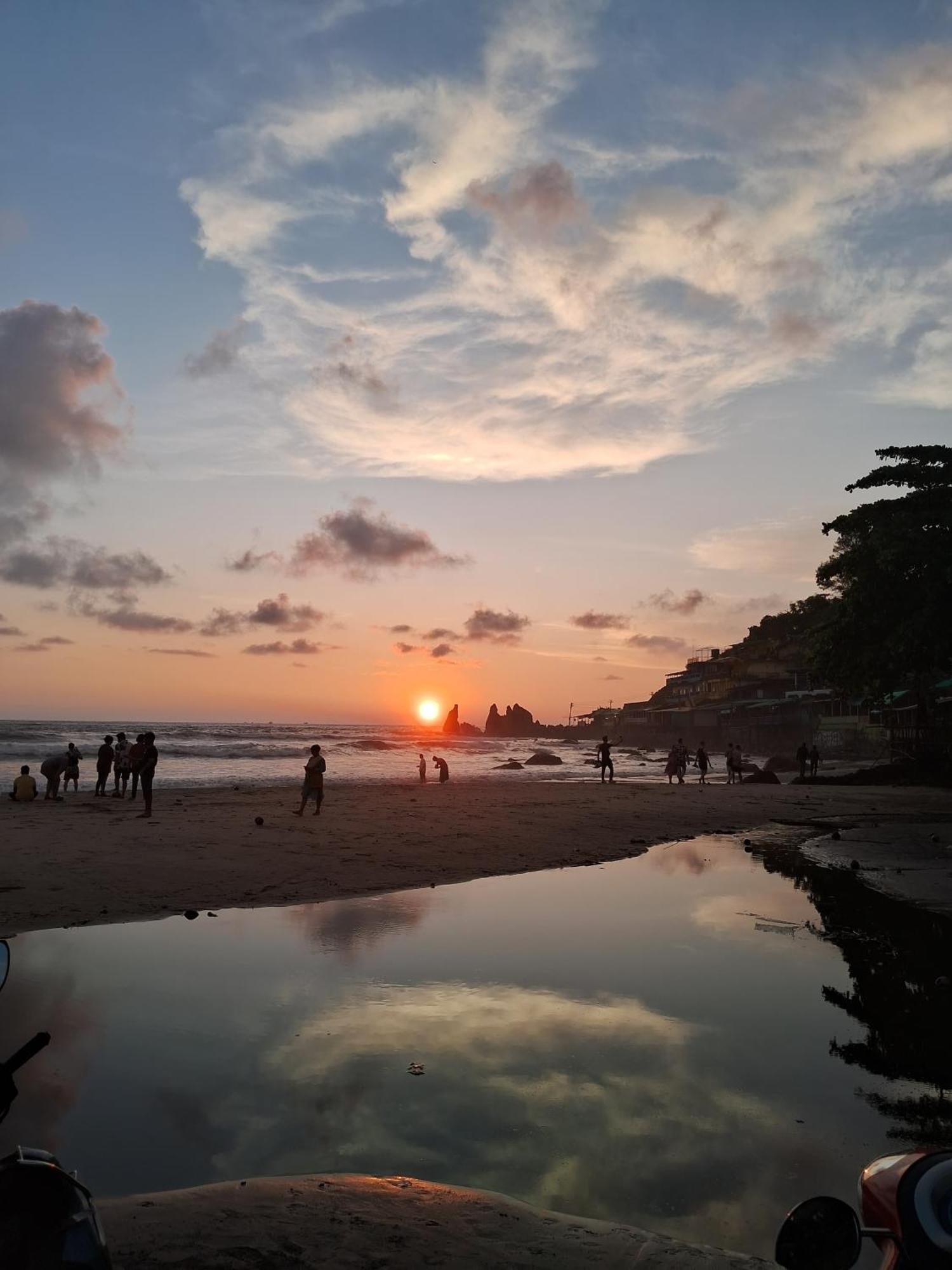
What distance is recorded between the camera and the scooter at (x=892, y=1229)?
2715 millimetres

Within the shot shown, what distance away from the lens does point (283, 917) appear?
1257 cm

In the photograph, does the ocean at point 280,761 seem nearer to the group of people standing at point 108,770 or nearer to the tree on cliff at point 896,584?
the group of people standing at point 108,770

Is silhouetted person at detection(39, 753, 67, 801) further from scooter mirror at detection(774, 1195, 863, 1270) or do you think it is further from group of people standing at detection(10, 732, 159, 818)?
scooter mirror at detection(774, 1195, 863, 1270)

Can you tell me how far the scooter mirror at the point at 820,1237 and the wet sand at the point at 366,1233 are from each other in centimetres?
176

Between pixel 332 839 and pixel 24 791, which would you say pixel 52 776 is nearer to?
pixel 24 791

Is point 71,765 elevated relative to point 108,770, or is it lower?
elevated

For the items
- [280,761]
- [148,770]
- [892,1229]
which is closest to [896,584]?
[148,770]

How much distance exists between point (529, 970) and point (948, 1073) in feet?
14.3

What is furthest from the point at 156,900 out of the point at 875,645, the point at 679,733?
the point at 679,733

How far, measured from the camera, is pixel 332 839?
787 inches

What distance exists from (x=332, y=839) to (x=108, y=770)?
13869 millimetres

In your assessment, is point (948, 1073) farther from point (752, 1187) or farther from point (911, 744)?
point (911, 744)

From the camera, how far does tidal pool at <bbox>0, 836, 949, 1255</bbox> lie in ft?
17.3

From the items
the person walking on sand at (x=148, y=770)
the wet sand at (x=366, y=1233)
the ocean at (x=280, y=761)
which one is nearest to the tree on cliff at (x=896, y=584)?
the ocean at (x=280, y=761)
